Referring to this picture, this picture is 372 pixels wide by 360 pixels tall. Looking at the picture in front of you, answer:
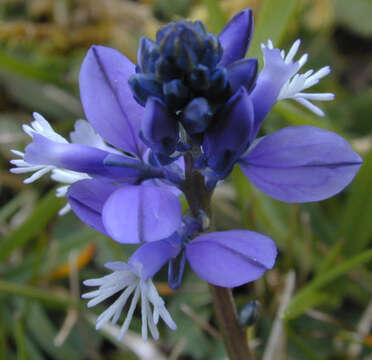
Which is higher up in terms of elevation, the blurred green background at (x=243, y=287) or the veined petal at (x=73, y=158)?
the veined petal at (x=73, y=158)

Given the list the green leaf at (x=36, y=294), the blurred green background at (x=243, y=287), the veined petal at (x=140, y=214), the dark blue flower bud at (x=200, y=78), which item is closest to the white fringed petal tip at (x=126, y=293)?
the veined petal at (x=140, y=214)

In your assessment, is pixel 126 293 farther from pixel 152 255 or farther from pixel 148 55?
pixel 148 55

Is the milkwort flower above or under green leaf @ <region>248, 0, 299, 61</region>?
above

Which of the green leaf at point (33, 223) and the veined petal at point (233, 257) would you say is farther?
the green leaf at point (33, 223)

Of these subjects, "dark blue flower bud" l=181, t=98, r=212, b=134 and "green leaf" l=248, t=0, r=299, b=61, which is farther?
"green leaf" l=248, t=0, r=299, b=61

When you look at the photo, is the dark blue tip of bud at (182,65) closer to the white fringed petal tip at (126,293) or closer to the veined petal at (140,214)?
the veined petal at (140,214)

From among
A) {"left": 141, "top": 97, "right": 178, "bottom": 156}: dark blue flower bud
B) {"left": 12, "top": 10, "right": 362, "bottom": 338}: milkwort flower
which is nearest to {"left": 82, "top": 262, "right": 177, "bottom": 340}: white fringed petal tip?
{"left": 12, "top": 10, "right": 362, "bottom": 338}: milkwort flower

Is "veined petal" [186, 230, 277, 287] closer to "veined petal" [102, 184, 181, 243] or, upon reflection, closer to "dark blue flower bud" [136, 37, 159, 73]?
"veined petal" [102, 184, 181, 243]
